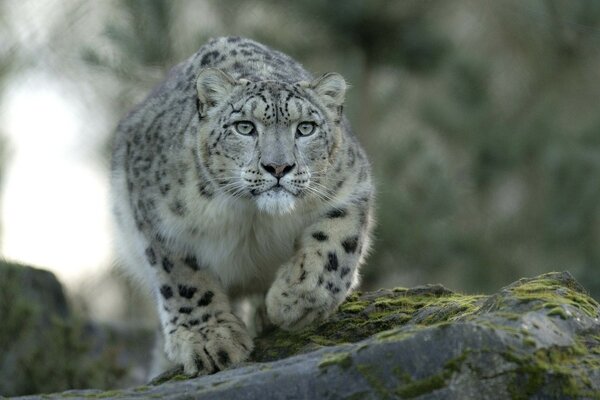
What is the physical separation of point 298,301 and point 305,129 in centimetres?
104

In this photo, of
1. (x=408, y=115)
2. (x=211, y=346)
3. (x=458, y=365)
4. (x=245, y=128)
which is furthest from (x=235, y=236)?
(x=408, y=115)

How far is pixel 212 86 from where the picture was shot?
7.46 m

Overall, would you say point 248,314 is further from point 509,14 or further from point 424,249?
point 509,14

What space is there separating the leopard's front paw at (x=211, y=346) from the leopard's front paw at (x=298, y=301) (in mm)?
258

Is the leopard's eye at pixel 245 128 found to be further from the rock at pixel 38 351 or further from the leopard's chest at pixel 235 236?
the rock at pixel 38 351

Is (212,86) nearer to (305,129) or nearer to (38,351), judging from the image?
(305,129)

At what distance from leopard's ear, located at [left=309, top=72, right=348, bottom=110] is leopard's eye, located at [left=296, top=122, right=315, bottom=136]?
1.29 feet

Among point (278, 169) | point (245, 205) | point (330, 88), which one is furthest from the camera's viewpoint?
point (330, 88)

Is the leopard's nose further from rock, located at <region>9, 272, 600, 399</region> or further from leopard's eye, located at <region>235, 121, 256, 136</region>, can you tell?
rock, located at <region>9, 272, 600, 399</region>

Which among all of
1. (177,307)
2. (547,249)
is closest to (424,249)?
(547,249)

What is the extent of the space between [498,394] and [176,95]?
13.8 feet

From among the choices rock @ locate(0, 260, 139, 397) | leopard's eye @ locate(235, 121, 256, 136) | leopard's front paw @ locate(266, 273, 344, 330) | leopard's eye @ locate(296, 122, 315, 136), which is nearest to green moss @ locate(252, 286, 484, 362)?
leopard's front paw @ locate(266, 273, 344, 330)

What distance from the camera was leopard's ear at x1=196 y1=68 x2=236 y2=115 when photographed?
7402 mm

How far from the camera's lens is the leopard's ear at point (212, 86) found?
24.3 ft
